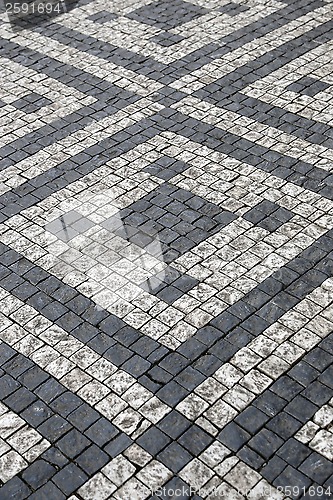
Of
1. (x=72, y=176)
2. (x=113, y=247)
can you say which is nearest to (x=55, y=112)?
(x=72, y=176)

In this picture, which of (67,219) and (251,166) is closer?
(67,219)

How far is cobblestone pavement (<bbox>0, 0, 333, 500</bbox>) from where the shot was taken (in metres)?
5.49

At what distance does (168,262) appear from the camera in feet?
23.2

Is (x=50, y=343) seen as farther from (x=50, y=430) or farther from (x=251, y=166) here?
(x=251, y=166)

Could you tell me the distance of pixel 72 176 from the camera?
26.9ft

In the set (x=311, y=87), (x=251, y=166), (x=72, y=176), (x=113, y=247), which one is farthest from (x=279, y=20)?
(x=113, y=247)

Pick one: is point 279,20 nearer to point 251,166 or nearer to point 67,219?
point 251,166

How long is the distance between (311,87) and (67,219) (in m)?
3.77

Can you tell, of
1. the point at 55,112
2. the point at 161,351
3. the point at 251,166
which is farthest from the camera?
the point at 55,112

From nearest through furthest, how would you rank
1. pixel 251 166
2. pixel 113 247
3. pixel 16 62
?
pixel 113 247 → pixel 251 166 → pixel 16 62

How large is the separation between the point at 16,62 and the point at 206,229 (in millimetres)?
4587

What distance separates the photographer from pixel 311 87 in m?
9.38

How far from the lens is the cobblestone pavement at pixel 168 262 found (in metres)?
5.49

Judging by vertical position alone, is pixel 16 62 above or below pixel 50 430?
above
